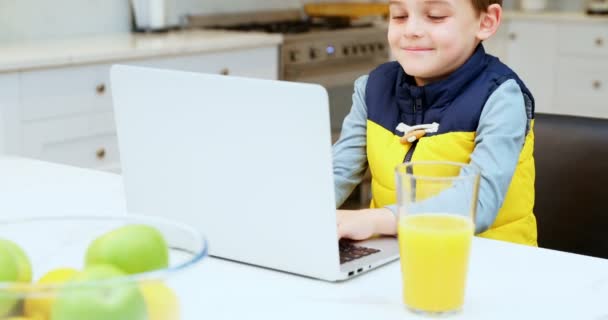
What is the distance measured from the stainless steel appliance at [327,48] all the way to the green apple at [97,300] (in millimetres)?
2971

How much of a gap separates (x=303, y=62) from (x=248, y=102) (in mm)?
2643

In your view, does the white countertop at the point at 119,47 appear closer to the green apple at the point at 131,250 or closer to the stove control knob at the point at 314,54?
the stove control knob at the point at 314,54

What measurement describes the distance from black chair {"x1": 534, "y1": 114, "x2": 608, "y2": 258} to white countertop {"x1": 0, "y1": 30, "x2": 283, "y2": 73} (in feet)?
5.45

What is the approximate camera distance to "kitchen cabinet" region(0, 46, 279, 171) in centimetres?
280

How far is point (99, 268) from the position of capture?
67 centimetres

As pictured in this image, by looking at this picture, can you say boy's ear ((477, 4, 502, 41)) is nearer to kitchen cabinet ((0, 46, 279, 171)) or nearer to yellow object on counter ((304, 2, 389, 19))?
kitchen cabinet ((0, 46, 279, 171))

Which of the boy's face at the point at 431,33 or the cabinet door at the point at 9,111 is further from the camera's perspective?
the cabinet door at the point at 9,111

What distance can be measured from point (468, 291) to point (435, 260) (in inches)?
4.9

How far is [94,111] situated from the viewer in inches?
119

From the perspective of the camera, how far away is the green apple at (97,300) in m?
0.62

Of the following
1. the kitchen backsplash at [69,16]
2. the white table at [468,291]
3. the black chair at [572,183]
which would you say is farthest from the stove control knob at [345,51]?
the white table at [468,291]

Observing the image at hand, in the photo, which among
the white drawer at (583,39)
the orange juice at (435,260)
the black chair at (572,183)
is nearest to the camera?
the orange juice at (435,260)

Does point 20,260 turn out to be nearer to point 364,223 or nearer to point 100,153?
point 364,223

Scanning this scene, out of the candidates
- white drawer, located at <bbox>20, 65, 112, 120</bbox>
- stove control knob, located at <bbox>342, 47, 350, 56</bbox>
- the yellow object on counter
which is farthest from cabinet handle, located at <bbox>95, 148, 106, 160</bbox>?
the yellow object on counter
